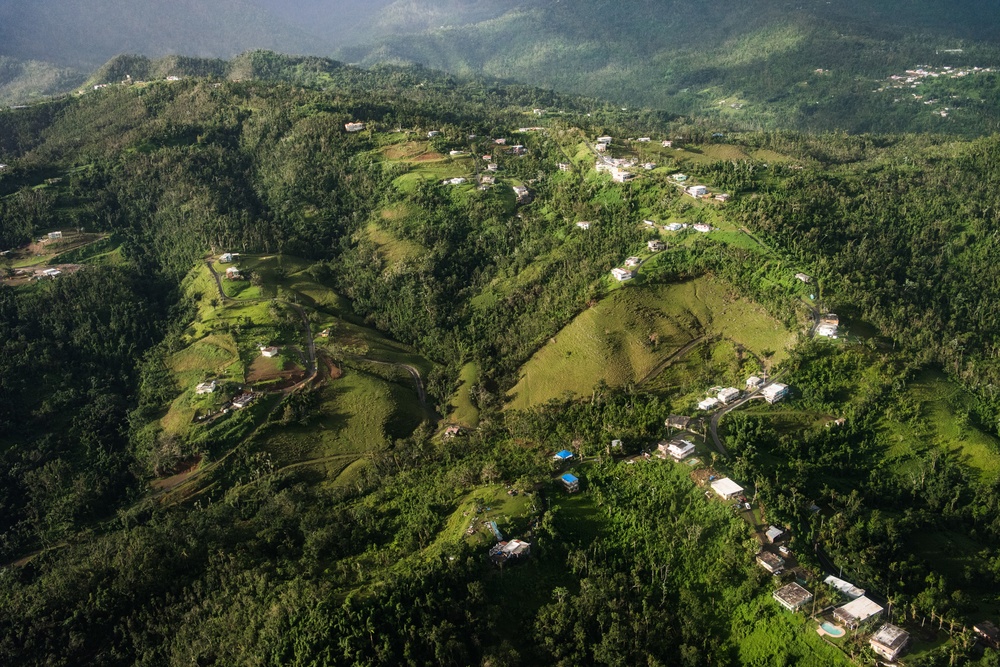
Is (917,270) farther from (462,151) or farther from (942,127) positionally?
(942,127)

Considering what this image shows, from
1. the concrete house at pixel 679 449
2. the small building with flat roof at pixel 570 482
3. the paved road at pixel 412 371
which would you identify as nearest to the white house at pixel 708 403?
the concrete house at pixel 679 449

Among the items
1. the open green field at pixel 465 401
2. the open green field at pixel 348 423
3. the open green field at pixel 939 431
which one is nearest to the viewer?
the open green field at pixel 939 431

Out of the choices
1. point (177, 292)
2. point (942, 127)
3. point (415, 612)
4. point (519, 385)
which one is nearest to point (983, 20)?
point (942, 127)

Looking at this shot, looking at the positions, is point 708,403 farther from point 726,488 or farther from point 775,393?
point 726,488

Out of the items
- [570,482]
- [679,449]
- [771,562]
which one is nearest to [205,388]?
[570,482]

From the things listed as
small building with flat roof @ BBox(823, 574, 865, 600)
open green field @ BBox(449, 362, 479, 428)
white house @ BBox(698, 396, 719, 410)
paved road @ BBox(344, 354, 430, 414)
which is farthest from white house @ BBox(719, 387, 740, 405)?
paved road @ BBox(344, 354, 430, 414)

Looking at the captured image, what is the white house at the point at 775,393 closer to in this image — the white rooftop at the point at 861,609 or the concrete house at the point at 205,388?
the white rooftop at the point at 861,609
